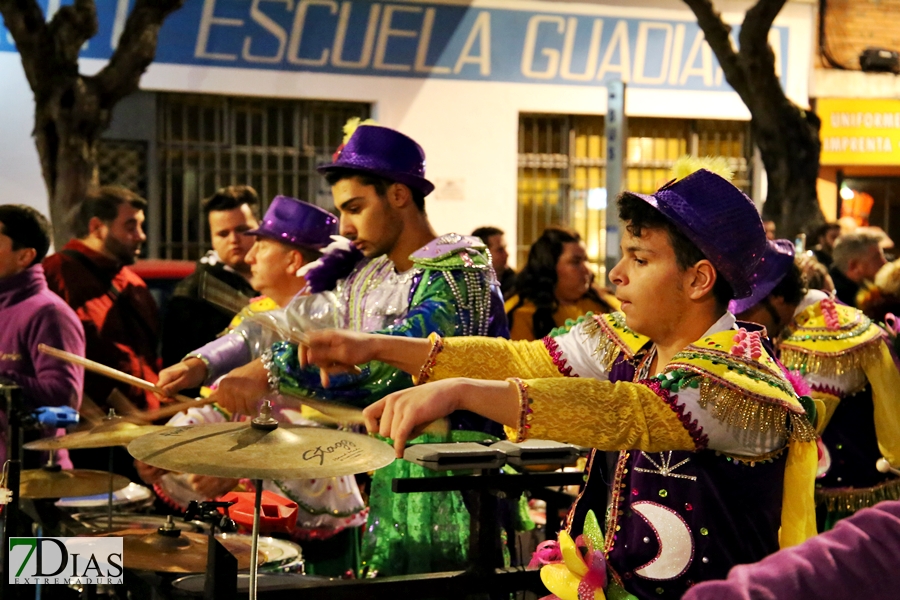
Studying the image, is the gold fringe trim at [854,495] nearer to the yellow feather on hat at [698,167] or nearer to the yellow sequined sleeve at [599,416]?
the yellow feather on hat at [698,167]

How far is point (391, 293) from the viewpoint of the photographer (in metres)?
3.72

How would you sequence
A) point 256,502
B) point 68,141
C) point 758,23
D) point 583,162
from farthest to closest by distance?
1. point 583,162
2. point 758,23
3. point 68,141
4. point 256,502

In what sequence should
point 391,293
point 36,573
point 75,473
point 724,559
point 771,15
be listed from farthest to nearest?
1. point 771,15
2. point 75,473
3. point 391,293
4. point 36,573
5. point 724,559

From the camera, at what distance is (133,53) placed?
9.07m

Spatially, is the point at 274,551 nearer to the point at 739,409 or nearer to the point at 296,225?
the point at 296,225

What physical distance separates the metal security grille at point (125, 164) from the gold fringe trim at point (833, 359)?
920cm

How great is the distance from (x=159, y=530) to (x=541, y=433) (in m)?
1.62

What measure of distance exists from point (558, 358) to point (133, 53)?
288 inches

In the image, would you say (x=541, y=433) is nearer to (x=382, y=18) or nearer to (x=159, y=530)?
(x=159, y=530)

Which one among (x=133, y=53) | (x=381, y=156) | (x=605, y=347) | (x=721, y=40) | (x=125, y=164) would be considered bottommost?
(x=605, y=347)

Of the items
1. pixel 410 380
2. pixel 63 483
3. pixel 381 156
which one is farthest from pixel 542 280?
pixel 63 483

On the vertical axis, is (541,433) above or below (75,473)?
above

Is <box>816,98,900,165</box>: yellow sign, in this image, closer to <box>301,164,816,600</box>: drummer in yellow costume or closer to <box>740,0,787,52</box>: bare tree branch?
<box>740,0,787,52</box>: bare tree branch

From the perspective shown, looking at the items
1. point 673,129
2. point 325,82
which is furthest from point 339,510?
point 673,129
